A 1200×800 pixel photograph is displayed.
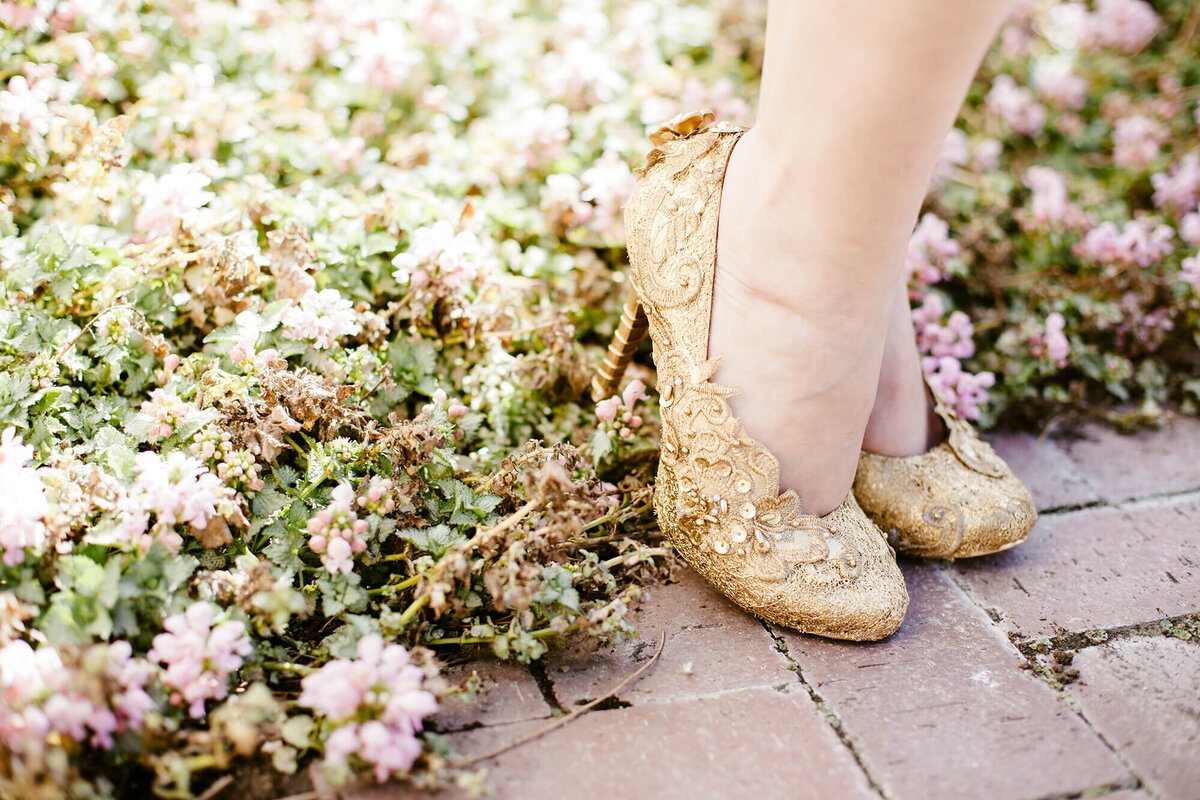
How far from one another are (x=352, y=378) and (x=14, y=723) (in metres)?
0.72

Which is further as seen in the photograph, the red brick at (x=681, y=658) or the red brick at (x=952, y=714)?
the red brick at (x=681, y=658)

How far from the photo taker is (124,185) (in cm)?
174

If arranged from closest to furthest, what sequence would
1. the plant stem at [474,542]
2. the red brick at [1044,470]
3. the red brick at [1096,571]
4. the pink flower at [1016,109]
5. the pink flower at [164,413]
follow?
the plant stem at [474,542]
the pink flower at [164,413]
the red brick at [1096,571]
the red brick at [1044,470]
the pink flower at [1016,109]

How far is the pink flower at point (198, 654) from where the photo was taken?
104 cm

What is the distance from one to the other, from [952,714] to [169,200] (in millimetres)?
1475

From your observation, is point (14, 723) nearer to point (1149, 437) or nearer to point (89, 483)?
Result: point (89, 483)

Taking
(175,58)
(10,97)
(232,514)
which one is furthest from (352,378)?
(175,58)

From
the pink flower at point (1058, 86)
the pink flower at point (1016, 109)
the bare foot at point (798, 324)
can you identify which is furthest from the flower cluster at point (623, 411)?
the pink flower at point (1058, 86)

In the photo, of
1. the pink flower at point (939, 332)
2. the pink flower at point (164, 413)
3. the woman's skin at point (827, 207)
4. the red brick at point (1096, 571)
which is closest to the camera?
the woman's skin at point (827, 207)

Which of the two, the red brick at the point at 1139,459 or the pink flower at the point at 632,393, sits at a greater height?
the pink flower at the point at 632,393

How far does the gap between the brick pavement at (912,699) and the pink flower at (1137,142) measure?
1.49 metres

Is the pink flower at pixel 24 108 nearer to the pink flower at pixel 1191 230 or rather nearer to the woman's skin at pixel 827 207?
the woman's skin at pixel 827 207

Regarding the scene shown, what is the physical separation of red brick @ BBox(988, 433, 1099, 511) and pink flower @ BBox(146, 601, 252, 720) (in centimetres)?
142

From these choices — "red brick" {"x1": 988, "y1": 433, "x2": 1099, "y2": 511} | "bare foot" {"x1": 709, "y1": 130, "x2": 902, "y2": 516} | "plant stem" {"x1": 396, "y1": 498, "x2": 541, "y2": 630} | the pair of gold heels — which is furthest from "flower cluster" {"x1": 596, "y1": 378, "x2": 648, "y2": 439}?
"red brick" {"x1": 988, "y1": 433, "x2": 1099, "y2": 511}
